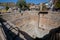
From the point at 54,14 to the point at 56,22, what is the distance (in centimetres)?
141

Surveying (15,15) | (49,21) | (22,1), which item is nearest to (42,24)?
(49,21)

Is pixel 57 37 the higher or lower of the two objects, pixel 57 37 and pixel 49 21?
the higher

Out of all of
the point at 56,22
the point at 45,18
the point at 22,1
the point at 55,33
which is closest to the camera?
the point at 55,33

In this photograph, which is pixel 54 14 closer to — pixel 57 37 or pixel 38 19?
pixel 38 19

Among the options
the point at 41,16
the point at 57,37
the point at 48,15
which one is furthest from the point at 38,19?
the point at 57,37

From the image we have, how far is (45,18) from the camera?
14688 mm

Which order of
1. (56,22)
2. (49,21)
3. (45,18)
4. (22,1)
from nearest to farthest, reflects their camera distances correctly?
(56,22) → (49,21) → (45,18) → (22,1)

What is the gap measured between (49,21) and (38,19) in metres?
2.38

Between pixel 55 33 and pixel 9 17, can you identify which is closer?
pixel 55 33

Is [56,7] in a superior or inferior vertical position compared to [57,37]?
inferior

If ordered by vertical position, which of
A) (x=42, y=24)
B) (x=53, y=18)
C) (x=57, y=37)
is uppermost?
(x=57, y=37)

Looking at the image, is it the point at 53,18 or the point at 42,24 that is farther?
the point at 42,24

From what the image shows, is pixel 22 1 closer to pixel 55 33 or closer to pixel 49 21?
pixel 49 21

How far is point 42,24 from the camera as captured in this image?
1542cm
